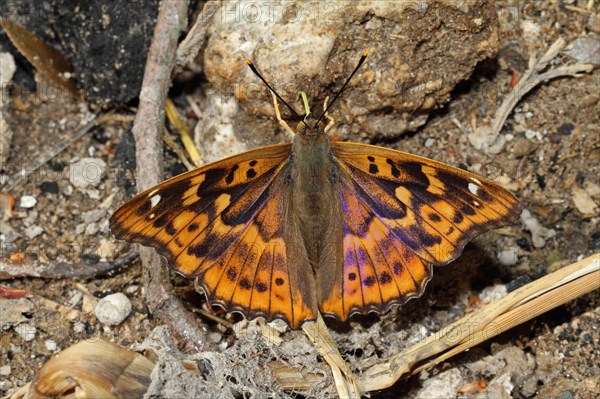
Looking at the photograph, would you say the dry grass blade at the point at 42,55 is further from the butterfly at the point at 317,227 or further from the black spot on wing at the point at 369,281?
the black spot on wing at the point at 369,281

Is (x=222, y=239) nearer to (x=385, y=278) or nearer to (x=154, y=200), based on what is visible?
(x=154, y=200)

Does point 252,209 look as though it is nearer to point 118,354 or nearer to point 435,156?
point 118,354

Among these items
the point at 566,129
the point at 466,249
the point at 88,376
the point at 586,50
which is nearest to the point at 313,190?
the point at 466,249

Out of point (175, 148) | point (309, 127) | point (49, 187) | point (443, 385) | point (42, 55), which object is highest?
point (42, 55)

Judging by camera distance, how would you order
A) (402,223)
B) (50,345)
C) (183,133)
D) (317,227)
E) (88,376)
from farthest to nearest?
(183,133)
(50,345)
(317,227)
(402,223)
(88,376)

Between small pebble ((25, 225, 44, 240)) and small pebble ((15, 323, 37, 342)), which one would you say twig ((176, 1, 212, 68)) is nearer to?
small pebble ((25, 225, 44, 240))

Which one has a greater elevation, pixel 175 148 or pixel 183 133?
pixel 183 133

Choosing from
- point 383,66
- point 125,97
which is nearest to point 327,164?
point 383,66
